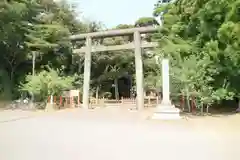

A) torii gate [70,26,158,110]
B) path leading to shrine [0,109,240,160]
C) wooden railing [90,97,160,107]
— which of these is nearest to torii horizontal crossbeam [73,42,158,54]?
torii gate [70,26,158,110]

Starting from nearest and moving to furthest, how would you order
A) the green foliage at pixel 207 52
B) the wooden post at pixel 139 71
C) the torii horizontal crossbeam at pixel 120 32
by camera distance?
the green foliage at pixel 207 52, the wooden post at pixel 139 71, the torii horizontal crossbeam at pixel 120 32

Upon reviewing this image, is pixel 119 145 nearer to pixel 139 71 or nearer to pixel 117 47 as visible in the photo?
pixel 139 71

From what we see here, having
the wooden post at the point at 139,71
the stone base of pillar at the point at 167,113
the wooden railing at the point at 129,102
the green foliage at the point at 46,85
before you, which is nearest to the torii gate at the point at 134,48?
the wooden post at the point at 139,71

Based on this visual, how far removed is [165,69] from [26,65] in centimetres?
1192

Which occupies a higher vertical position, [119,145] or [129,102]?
[129,102]

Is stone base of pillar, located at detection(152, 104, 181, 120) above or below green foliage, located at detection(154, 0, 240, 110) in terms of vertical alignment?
below

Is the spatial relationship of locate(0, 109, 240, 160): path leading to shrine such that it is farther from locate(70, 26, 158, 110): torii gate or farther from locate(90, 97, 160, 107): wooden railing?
locate(90, 97, 160, 107): wooden railing

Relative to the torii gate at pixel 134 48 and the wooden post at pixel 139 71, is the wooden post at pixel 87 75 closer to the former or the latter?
the torii gate at pixel 134 48

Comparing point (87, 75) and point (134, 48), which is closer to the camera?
point (134, 48)

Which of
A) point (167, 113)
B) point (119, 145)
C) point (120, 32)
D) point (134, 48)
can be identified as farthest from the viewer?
point (120, 32)

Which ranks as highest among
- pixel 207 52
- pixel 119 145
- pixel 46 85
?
pixel 207 52

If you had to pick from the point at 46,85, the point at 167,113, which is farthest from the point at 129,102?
the point at 167,113

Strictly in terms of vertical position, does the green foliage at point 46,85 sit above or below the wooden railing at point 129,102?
above

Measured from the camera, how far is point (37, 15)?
20016 mm
